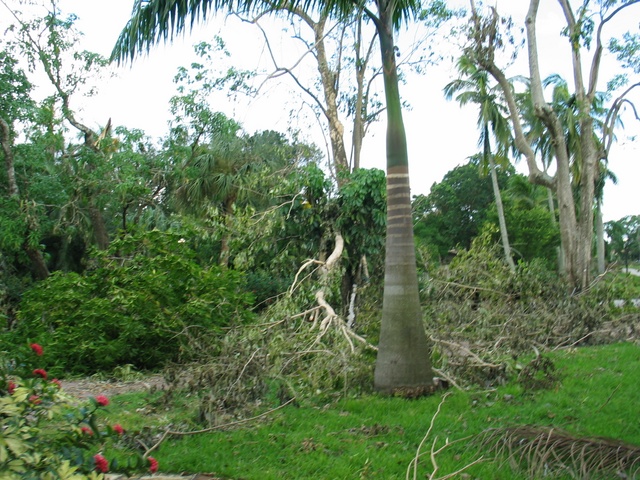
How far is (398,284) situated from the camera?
7.87 m

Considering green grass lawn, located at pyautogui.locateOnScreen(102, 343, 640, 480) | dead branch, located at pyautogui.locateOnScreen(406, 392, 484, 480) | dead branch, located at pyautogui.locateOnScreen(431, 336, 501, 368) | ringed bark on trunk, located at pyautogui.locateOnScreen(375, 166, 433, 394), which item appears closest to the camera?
dead branch, located at pyautogui.locateOnScreen(406, 392, 484, 480)

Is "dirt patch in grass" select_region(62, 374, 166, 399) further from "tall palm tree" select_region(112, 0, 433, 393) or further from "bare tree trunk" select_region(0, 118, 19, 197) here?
"bare tree trunk" select_region(0, 118, 19, 197)

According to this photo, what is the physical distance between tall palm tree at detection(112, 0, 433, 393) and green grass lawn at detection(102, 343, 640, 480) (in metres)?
0.43

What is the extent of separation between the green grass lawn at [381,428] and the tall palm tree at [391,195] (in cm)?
43

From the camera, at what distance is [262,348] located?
799 centimetres

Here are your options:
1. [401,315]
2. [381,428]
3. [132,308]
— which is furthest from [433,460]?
[132,308]

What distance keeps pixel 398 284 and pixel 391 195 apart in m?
1.08

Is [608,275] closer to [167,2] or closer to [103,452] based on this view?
[167,2]

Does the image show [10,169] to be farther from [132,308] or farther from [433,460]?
[433,460]

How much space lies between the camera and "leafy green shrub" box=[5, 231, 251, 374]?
10422 mm

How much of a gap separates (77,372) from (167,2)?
5.89 m

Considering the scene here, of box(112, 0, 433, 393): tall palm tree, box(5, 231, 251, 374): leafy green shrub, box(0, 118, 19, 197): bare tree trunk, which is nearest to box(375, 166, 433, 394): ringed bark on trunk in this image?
box(112, 0, 433, 393): tall palm tree

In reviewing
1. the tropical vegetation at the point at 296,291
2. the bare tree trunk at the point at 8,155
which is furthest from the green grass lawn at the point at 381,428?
the bare tree trunk at the point at 8,155

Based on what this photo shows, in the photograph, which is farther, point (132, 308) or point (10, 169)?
point (10, 169)
